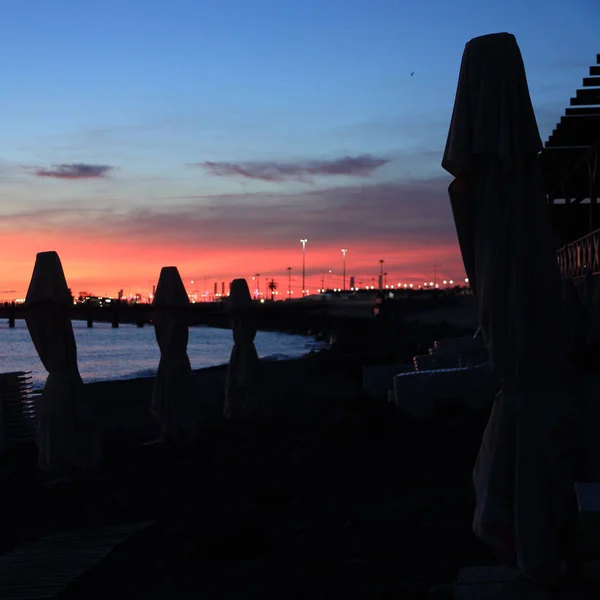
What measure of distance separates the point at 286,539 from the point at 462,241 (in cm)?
305

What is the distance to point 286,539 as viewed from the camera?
632 centimetres

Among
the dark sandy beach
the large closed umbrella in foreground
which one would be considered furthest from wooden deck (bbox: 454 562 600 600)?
the dark sandy beach

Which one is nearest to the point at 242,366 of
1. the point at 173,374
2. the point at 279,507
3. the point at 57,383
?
the point at 173,374

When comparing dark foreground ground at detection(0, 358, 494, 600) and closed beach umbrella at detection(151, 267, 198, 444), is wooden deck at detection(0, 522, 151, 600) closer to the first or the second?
dark foreground ground at detection(0, 358, 494, 600)

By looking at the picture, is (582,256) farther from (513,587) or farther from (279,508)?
(513,587)

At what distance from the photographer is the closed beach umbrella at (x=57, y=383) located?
29.3ft

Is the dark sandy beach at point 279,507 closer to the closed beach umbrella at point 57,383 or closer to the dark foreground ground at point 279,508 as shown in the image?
the dark foreground ground at point 279,508

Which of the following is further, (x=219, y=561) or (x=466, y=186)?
(x=219, y=561)

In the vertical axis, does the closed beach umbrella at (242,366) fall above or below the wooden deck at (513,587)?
above

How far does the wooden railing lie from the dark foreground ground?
319 cm

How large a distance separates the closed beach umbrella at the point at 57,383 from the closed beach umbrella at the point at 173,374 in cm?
206

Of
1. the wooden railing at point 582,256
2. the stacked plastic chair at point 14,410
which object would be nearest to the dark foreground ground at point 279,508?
the stacked plastic chair at point 14,410

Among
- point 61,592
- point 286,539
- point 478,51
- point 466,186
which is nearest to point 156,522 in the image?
point 286,539

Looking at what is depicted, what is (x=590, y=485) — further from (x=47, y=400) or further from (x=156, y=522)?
(x=47, y=400)
